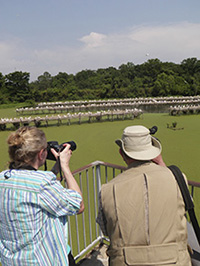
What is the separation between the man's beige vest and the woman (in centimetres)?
21

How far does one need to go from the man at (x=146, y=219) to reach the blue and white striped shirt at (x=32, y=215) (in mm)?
197

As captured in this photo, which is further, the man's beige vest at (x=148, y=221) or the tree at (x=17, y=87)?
the tree at (x=17, y=87)

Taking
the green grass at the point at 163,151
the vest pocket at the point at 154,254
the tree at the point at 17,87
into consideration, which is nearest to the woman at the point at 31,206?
the vest pocket at the point at 154,254

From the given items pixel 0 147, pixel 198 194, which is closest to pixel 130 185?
pixel 198 194

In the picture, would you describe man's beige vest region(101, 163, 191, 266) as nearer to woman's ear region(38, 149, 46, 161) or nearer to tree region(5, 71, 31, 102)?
woman's ear region(38, 149, 46, 161)

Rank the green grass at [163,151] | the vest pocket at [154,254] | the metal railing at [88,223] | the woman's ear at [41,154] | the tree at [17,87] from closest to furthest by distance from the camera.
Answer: the vest pocket at [154,254] → the woman's ear at [41,154] → the metal railing at [88,223] → the green grass at [163,151] → the tree at [17,87]

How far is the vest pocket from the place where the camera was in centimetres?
85

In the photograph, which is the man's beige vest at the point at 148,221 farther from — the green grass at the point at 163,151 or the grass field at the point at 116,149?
the grass field at the point at 116,149

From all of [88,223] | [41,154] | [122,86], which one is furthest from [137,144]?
[122,86]

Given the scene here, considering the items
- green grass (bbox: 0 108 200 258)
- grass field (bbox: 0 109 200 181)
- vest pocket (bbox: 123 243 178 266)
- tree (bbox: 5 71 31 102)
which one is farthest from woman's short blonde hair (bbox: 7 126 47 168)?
tree (bbox: 5 71 31 102)

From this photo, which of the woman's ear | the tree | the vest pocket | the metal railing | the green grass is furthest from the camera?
the tree

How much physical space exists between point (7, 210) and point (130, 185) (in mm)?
533

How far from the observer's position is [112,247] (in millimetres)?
928

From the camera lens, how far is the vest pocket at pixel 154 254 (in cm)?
85
